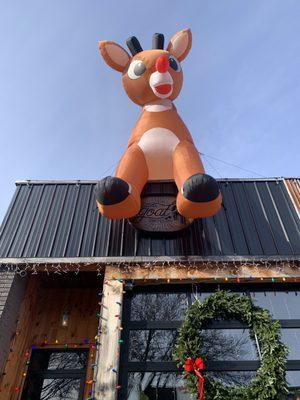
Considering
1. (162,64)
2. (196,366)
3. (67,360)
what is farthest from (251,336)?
(162,64)

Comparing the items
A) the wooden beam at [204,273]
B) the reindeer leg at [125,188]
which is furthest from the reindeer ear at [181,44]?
the wooden beam at [204,273]

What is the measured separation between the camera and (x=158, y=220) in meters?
6.15

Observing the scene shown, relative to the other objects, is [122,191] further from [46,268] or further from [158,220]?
[46,268]

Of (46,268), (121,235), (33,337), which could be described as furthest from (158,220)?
(33,337)

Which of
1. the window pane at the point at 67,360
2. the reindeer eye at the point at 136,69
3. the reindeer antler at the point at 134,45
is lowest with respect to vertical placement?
the window pane at the point at 67,360

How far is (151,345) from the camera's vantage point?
5336 millimetres

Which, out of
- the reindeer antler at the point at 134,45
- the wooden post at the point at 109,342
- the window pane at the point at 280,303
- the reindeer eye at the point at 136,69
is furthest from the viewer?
the reindeer antler at the point at 134,45

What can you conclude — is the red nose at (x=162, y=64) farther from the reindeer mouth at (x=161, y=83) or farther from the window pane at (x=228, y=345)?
the window pane at (x=228, y=345)

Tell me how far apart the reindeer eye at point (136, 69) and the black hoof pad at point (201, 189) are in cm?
304

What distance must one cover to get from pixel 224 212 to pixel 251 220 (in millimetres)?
532

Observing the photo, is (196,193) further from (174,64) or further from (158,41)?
(158,41)

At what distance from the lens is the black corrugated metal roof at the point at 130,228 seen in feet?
19.7

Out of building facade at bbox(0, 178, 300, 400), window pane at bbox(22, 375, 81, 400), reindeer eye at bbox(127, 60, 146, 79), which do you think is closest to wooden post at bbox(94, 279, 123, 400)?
building facade at bbox(0, 178, 300, 400)

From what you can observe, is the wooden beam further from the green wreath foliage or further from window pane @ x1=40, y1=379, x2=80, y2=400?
window pane @ x1=40, y1=379, x2=80, y2=400
